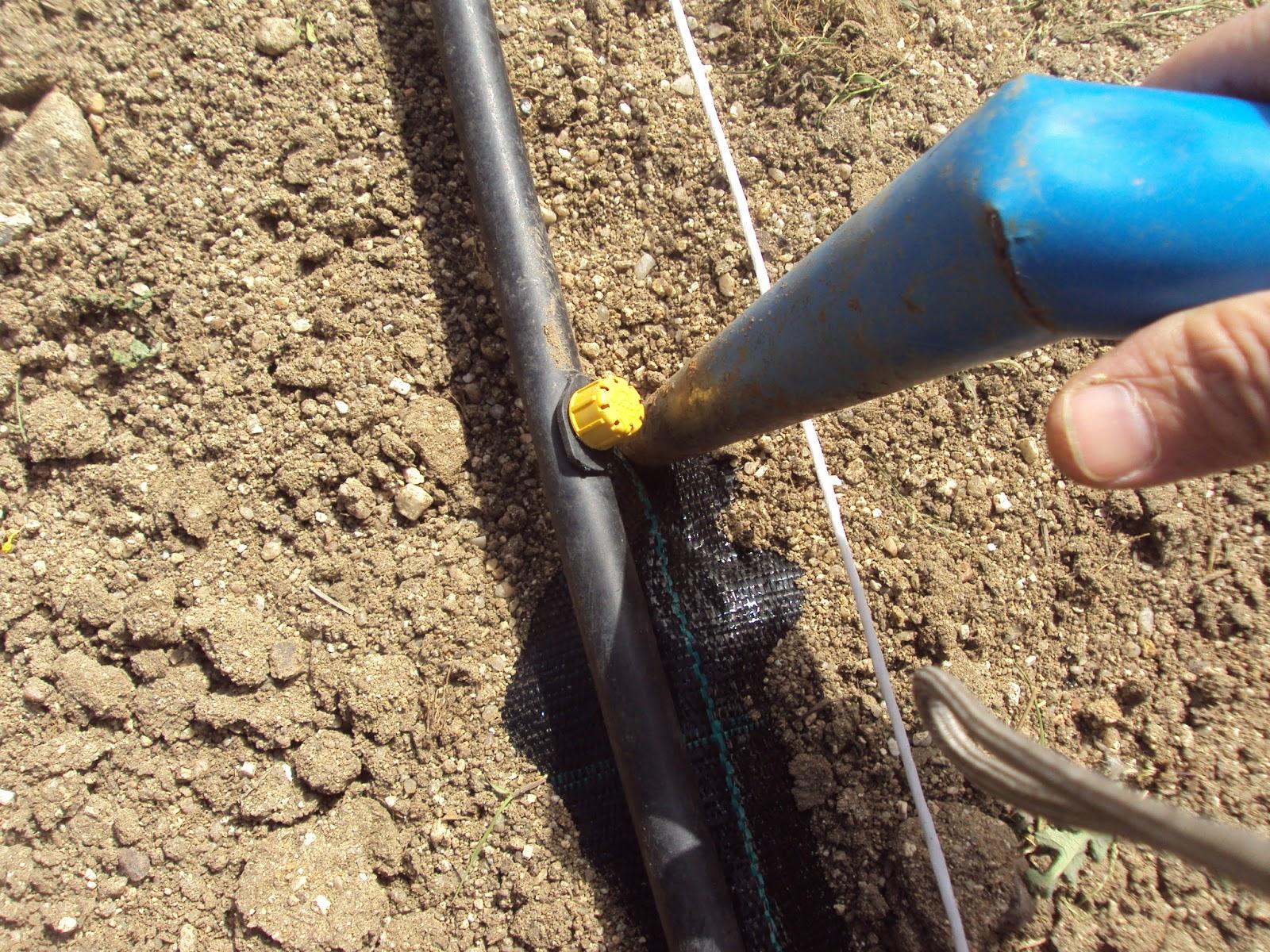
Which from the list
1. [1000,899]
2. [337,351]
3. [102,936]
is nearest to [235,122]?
[337,351]

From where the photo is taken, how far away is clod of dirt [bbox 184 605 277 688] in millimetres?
1489

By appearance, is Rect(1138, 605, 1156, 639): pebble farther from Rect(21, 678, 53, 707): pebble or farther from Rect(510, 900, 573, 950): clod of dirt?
Rect(21, 678, 53, 707): pebble

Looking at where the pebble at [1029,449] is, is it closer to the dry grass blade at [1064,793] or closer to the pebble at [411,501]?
the dry grass blade at [1064,793]

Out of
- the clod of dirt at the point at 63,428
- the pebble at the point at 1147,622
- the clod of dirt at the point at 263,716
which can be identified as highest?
the clod of dirt at the point at 63,428

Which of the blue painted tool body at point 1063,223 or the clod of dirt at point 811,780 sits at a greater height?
the blue painted tool body at point 1063,223

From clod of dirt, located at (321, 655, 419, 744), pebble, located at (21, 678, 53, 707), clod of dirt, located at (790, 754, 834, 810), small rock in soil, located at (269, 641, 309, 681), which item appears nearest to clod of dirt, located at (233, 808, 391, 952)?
clod of dirt, located at (321, 655, 419, 744)

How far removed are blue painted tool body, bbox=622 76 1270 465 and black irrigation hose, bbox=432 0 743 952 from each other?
0.76 meters

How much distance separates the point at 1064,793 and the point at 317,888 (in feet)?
4.29

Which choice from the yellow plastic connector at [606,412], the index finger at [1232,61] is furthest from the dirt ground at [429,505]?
the index finger at [1232,61]

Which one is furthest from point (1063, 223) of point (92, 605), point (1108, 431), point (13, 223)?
point (13, 223)

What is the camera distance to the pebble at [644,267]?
1764mm

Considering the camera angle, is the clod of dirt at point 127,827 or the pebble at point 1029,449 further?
the pebble at point 1029,449

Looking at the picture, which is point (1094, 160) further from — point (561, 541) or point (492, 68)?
point (492, 68)

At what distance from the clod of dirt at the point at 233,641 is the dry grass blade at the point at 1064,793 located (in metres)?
1.25
